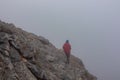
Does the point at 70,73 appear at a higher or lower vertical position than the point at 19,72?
higher

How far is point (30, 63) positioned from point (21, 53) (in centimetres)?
125

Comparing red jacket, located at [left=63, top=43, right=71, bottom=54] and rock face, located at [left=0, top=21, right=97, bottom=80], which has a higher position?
red jacket, located at [left=63, top=43, right=71, bottom=54]

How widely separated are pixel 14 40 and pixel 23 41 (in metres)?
2.17

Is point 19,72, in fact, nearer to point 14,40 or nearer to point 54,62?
point 14,40

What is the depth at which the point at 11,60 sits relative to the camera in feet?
90.8

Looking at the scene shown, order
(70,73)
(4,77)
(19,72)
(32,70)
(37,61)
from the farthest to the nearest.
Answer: (70,73), (37,61), (32,70), (19,72), (4,77)

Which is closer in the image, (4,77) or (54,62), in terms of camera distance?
(4,77)

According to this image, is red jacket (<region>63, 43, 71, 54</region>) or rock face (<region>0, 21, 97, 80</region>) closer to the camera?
rock face (<region>0, 21, 97, 80</region>)

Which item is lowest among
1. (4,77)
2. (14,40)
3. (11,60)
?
(4,77)

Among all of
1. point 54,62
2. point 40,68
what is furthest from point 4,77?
point 54,62

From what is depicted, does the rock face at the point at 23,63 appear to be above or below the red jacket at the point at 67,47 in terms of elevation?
below

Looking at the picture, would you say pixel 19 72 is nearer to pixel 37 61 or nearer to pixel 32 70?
pixel 32 70

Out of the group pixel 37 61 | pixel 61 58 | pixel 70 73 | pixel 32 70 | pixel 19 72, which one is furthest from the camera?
pixel 61 58

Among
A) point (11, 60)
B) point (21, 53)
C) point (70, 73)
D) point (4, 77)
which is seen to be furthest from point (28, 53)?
point (70, 73)
